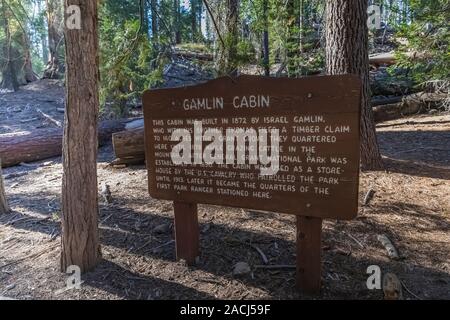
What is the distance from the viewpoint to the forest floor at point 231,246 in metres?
3.15

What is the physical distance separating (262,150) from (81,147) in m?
1.72

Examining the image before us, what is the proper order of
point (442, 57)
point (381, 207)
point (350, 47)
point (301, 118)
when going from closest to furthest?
point (301, 118) < point (381, 207) < point (350, 47) < point (442, 57)

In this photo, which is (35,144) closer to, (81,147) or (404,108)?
(81,147)

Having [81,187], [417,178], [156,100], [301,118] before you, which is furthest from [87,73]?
[417,178]

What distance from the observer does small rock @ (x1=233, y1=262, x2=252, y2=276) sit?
10.9ft

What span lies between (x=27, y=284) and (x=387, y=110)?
10759 millimetres

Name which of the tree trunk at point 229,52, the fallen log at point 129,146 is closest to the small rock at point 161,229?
the fallen log at point 129,146

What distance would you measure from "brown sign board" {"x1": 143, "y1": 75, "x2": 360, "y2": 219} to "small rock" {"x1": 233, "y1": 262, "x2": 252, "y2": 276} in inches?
26.0

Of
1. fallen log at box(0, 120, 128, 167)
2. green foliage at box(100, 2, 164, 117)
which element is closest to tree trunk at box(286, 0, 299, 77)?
green foliage at box(100, 2, 164, 117)

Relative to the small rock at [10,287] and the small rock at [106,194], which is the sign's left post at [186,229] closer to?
the small rock at [10,287]

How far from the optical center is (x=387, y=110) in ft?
36.4
